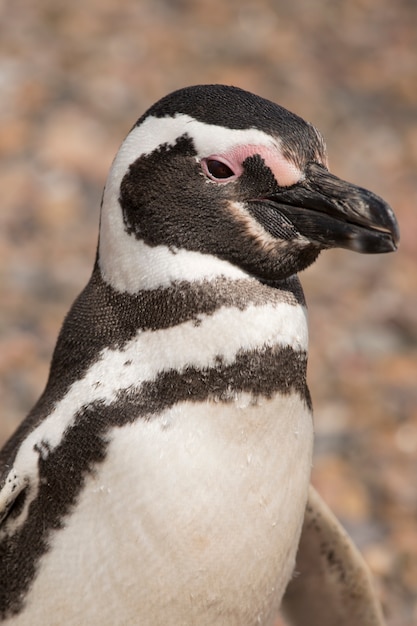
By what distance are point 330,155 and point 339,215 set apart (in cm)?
386

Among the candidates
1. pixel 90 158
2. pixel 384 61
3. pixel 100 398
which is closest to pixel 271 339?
pixel 100 398

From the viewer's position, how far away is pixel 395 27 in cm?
695

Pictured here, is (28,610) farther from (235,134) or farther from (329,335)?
(329,335)

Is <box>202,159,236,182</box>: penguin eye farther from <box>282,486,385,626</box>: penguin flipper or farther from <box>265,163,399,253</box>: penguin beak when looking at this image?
<box>282,486,385,626</box>: penguin flipper

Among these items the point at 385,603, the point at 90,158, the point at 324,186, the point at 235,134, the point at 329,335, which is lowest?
the point at 385,603

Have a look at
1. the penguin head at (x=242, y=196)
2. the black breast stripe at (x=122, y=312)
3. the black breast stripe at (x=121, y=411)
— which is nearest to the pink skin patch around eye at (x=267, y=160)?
the penguin head at (x=242, y=196)

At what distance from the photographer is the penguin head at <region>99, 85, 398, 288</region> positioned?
71.7 inches

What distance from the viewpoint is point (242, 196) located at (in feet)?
6.04

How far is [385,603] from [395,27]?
4717mm

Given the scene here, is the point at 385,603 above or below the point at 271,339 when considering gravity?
below

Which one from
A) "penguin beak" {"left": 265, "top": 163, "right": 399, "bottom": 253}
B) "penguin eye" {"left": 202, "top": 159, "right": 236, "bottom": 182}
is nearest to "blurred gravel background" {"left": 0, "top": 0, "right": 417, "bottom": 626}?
"penguin beak" {"left": 265, "top": 163, "right": 399, "bottom": 253}

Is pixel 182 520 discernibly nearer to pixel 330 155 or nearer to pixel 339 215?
pixel 339 215

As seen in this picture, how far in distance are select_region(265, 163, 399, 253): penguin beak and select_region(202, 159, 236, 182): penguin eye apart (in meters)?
0.08

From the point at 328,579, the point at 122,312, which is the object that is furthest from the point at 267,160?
the point at 328,579
